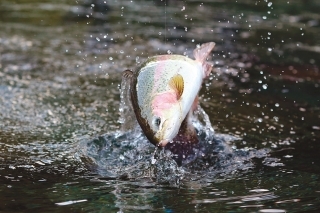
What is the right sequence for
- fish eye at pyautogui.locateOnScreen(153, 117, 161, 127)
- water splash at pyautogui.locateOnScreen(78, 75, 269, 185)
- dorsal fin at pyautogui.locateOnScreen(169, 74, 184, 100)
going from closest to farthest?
fish eye at pyautogui.locateOnScreen(153, 117, 161, 127)
dorsal fin at pyautogui.locateOnScreen(169, 74, 184, 100)
water splash at pyautogui.locateOnScreen(78, 75, 269, 185)

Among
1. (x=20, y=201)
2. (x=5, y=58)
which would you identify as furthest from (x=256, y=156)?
(x=5, y=58)

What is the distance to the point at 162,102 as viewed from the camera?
333 cm

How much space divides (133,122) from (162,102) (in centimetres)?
126

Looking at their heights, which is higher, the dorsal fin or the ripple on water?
the dorsal fin

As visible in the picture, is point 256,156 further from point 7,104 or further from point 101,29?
point 101,29

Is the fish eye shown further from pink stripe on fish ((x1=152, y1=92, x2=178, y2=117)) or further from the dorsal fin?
the dorsal fin

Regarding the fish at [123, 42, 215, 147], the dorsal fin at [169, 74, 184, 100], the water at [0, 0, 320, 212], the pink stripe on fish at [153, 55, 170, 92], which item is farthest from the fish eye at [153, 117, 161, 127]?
the water at [0, 0, 320, 212]

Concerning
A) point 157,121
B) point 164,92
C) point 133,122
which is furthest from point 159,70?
point 133,122

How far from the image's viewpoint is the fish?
10.7 feet

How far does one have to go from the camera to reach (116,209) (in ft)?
11.1

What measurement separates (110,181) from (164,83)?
2.34 ft

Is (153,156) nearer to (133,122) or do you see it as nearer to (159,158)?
(159,158)

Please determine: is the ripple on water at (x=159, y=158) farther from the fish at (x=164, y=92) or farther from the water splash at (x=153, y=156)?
the fish at (x=164, y=92)

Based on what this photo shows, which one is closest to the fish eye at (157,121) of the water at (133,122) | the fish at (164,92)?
the fish at (164,92)
